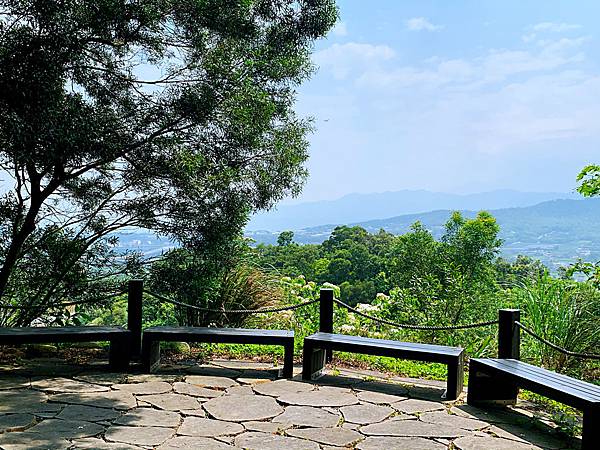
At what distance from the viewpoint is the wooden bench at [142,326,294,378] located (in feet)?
18.9

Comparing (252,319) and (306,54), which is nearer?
(306,54)

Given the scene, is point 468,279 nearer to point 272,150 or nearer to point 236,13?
point 272,150

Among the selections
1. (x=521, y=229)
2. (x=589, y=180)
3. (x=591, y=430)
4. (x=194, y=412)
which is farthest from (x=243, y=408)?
(x=521, y=229)

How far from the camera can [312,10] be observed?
7.13m

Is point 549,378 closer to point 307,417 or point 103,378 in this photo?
point 307,417

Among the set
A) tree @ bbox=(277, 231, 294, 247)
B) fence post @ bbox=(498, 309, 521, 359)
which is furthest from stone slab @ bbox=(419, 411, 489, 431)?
tree @ bbox=(277, 231, 294, 247)

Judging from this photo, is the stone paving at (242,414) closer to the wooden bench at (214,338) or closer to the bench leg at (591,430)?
the wooden bench at (214,338)

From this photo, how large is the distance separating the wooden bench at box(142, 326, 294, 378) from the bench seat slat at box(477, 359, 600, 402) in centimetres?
178

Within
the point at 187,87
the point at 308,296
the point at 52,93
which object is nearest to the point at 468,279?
the point at 308,296

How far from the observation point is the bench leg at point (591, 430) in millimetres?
3674

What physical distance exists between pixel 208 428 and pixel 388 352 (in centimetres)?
174

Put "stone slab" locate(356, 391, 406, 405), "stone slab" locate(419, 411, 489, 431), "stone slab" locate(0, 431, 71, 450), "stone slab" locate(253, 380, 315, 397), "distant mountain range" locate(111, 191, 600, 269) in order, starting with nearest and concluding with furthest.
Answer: "stone slab" locate(0, 431, 71, 450), "stone slab" locate(419, 411, 489, 431), "stone slab" locate(356, 391, 406, 405), "stone slab" locate(253, 380, 315, 397), "distant mountain range" locate(111, 191, 600, 269)

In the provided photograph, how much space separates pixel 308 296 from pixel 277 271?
1.84 feet

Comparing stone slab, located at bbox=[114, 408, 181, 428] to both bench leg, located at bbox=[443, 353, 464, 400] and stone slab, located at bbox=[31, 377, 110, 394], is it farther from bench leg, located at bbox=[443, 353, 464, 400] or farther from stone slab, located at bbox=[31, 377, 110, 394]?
bench leg, located at bbox=[443, 353, 464, 400]
